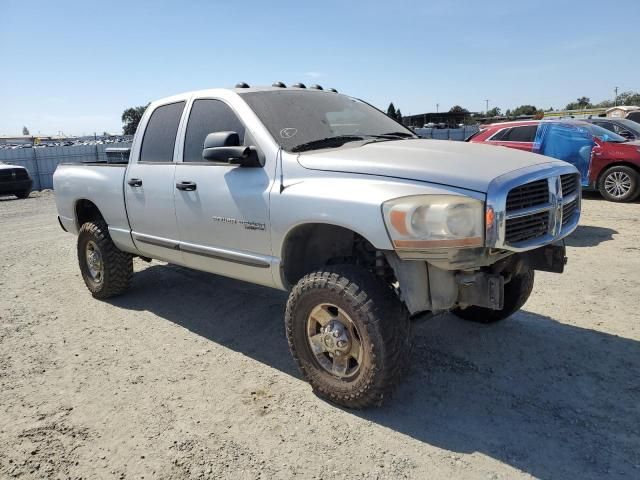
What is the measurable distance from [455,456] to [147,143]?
12.1 ft

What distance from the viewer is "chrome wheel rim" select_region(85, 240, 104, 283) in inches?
209

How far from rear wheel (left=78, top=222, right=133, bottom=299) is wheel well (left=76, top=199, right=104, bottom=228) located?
0.75 feet

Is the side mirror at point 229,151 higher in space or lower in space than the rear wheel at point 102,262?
higher

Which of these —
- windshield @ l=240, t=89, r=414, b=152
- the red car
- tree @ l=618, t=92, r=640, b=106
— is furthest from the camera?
tree @ l=618, t=92, r=640, b=106

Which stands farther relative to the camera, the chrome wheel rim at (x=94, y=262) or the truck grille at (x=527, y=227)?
the chrome wheel rim at (x=94, y=262)

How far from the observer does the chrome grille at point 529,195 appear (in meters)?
2.64

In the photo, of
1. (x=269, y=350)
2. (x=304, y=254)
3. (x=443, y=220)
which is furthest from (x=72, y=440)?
(x=443, y=220)

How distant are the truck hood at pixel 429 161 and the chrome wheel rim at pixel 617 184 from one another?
8.07 meters

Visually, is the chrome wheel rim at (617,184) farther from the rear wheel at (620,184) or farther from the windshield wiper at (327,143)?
the windshield wiper at (327,143)

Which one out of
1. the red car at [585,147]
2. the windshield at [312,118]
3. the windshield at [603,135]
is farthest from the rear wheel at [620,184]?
the windshield at [312,118]

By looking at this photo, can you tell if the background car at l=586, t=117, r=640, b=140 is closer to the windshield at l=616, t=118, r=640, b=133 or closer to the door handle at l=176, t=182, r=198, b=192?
the windshield at l=616, t=118, r=640, b=133

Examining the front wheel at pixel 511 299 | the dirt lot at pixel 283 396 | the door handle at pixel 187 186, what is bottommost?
the dirt lot at pixel 283 396

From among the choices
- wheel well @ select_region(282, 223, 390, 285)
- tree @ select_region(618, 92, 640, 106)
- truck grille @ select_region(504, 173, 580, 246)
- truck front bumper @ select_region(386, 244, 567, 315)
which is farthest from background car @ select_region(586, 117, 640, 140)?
tree @ select_region(618, 92, 640, 106)

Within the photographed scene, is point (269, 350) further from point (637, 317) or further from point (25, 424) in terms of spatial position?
point (637, 317)
